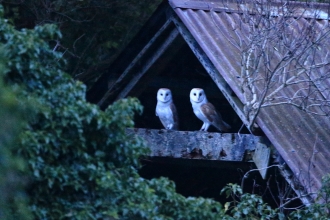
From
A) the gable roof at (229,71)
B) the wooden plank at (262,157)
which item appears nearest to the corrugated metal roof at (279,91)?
the gable roof at (229,71)

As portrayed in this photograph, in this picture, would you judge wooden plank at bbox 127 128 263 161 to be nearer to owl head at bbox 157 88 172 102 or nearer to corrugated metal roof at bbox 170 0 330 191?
corrugated metal roof at bbox 170 0 330 191

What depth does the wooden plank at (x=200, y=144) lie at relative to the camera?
287 inches

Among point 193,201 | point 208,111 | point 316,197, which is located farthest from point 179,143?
point 193,201

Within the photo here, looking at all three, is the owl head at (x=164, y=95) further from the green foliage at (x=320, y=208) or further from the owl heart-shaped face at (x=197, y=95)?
the green foliage at (x=320, y=208)

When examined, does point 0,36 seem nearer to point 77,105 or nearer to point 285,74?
point 77,105

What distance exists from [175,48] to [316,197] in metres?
3.14

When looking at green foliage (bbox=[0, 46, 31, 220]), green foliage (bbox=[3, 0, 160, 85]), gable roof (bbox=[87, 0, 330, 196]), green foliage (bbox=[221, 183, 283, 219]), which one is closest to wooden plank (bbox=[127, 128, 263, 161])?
gable roof (bbox=[87, 0, 330, 196])

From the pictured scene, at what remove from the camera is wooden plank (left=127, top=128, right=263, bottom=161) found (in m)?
7.28

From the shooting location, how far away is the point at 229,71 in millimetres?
7332

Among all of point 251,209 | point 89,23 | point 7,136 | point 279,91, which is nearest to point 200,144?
point 279,91

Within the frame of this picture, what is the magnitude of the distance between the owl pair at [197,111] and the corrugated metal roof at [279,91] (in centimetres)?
97

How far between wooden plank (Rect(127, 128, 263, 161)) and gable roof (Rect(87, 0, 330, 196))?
332 millimetres

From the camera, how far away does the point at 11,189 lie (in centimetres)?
283

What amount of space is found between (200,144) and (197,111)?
1.35m
